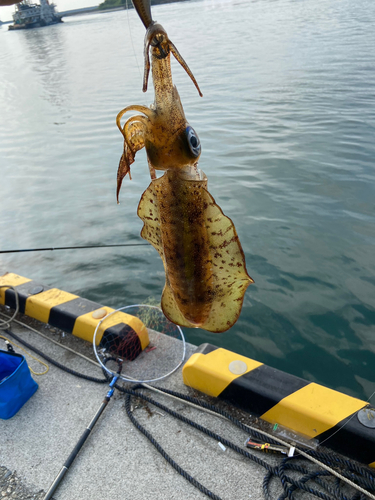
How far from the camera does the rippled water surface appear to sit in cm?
599

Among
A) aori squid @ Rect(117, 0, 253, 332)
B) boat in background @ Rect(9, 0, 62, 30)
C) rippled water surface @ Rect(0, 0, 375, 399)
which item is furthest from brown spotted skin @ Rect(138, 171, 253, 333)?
boat in background @ Rect(9, 0, 62, 30)

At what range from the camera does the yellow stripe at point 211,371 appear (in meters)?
4.02

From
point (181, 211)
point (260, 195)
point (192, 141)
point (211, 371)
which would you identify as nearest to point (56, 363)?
point (211, 371)

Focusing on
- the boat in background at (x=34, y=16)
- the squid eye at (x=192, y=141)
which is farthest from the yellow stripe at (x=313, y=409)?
the boat in background at (x=34, y=16)

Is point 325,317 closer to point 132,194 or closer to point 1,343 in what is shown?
point 1,343

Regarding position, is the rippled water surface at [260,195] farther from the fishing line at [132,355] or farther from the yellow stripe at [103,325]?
the yellow stripe at [103,325]

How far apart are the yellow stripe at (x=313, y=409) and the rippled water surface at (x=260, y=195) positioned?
5.07 ft

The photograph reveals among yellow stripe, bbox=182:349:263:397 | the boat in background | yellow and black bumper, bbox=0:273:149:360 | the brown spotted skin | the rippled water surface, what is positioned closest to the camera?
the brown spotted skin

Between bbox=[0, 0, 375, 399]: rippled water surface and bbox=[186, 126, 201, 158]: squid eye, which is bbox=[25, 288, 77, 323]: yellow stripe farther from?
bbox=[186, 126, 201, 158]: squid eye

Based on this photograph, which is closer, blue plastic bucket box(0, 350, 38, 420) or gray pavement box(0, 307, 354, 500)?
gray pavement box(0, 307, 354, 500)

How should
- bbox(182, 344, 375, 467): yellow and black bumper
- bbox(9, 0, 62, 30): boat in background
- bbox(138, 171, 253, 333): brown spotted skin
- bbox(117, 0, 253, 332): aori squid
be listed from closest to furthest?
bbox(117, 0, 253, 332): aori squid, bbox(138, 171, 253, 333): brown spotted skin, bbox(182, 344, 375, 467): yellow and black bumper, bbox(9, 0, 62, 30): boat in background

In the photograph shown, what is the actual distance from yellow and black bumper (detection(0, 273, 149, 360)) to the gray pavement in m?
0.64

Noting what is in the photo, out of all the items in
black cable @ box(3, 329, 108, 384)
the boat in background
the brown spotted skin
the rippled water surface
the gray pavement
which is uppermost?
the boat in background

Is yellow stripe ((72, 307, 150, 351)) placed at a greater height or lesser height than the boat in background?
lesser
